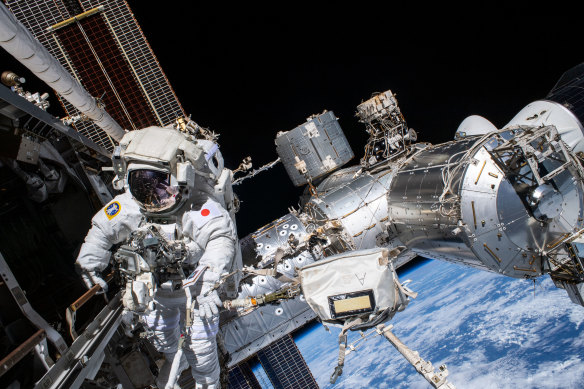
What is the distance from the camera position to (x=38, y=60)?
2.60 metres

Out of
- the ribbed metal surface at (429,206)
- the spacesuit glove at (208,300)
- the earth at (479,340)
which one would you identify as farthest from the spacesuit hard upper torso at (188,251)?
the earth at (479,340)

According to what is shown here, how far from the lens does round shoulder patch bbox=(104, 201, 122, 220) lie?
3.55m

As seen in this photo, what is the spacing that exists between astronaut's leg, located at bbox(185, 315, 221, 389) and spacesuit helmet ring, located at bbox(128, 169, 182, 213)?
1.25 meters

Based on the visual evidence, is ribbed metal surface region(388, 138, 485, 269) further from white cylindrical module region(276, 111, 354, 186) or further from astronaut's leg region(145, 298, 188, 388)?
astronaut's leg region(145, 298, 188, 388)

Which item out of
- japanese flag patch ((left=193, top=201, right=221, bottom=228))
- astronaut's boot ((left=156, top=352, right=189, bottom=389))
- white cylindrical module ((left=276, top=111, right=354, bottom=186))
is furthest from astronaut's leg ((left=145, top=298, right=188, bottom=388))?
white cylindrical module ((left=276, top=111, right=354, bottom=186))

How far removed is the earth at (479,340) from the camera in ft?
56.4

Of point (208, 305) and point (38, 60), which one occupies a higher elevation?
A: point (38, 60)

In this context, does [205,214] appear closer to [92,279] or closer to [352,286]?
[92,279]

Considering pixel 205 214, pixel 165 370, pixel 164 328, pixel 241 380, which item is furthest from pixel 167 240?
pixel 241 380

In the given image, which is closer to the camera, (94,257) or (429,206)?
(94,257)

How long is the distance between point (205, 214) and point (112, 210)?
38.6 inches

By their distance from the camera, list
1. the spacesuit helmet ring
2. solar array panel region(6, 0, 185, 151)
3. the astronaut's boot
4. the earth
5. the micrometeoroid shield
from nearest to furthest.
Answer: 1. the micrometeoroid shield
2. the spacesuit helmet ring
3. the astronaut's boot
4. solar array panel region(6, 0, 185, 151)
5. the earth

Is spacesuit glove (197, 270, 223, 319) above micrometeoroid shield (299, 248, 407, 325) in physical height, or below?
above

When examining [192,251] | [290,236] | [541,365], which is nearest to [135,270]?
[192,251]
